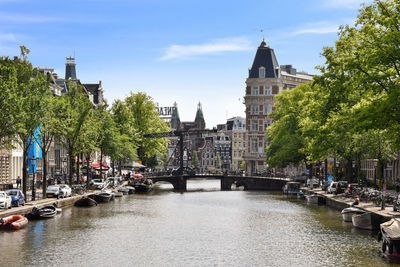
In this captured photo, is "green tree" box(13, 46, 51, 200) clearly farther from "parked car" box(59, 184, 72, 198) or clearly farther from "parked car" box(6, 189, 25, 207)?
"parked car" box(59, 184, 72, 198)

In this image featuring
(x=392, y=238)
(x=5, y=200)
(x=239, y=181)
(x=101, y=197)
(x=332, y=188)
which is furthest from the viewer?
(x=239, y=181)

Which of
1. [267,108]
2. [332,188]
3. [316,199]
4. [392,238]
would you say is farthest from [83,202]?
[267,108]

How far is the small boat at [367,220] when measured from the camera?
157ft

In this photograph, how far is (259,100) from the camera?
15350 centimetres

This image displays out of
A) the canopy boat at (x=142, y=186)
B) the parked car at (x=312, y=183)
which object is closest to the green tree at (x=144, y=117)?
the canopy boat at (x=142, y=186)

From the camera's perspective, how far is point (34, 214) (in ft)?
176

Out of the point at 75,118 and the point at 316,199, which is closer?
the point at 316,199

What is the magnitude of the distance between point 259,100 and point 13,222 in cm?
11093

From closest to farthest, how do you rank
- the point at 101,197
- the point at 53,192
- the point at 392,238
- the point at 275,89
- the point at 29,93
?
1. the point at 392,238
2. the point at 29,93
3. the point at 53,192
4. the point at 101,197
5. the point at 275,89

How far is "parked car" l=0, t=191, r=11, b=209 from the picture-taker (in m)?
50.9

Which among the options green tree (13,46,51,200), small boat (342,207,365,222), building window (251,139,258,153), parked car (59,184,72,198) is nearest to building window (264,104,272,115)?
building window (251,139,258,153)

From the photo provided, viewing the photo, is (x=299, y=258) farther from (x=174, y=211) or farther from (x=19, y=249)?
(x=174, y=211)

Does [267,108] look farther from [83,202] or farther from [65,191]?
[83,202]

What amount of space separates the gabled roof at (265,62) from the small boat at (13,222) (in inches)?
4388
